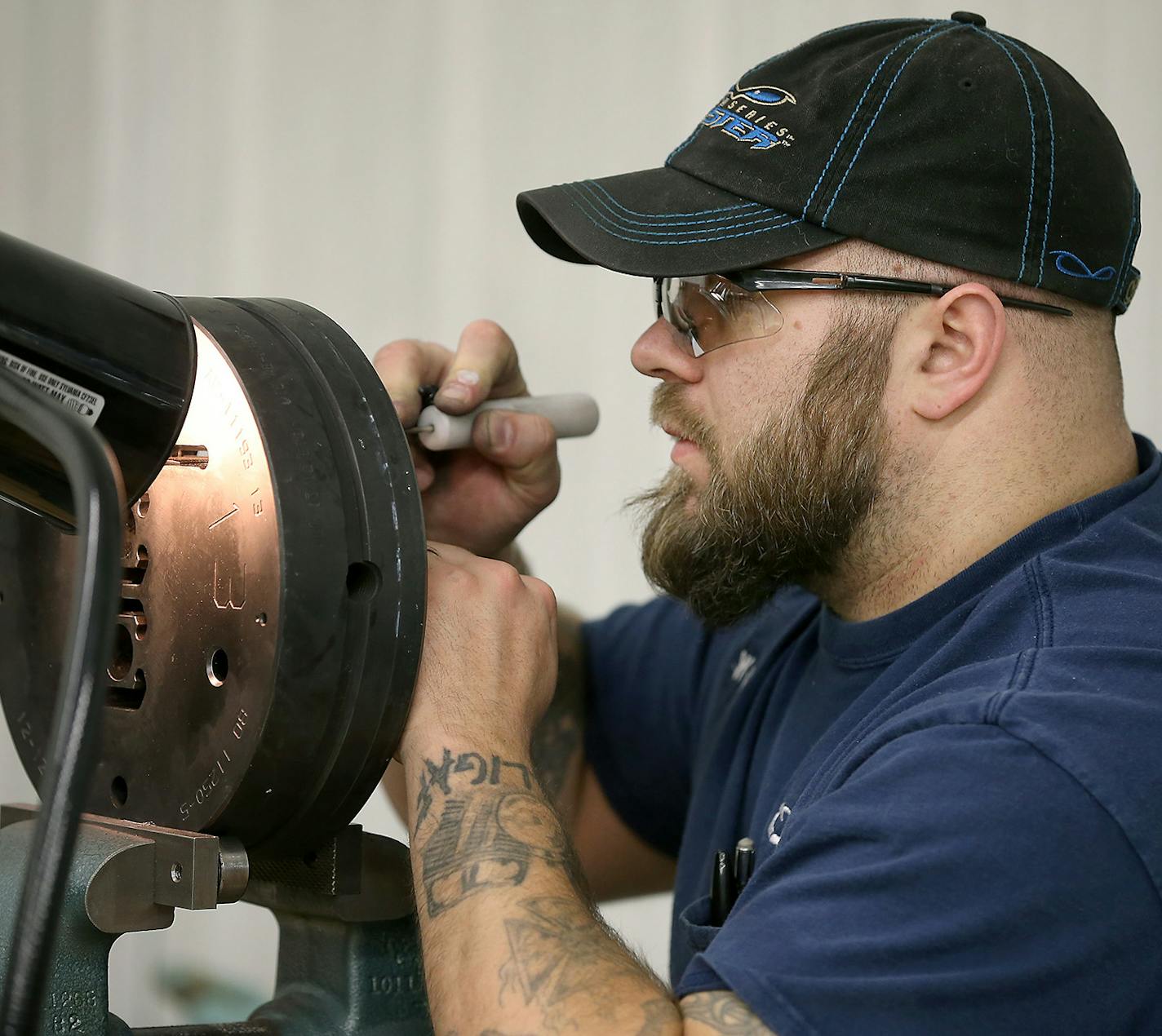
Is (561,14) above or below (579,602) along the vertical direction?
A: above

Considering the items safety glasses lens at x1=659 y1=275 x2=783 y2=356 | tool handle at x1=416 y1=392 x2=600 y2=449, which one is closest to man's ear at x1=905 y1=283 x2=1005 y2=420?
safety glasses lens at x1=659 y1=275 x2=783 y2=356

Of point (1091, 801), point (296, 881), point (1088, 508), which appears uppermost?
point (1088, 508)

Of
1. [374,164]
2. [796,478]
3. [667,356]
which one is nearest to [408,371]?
[667,356]

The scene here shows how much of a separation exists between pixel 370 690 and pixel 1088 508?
1.86 feet

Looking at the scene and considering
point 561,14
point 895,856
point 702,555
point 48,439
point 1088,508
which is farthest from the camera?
point 561,14

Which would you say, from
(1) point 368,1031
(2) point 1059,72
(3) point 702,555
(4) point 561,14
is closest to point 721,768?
(3) point 702,555

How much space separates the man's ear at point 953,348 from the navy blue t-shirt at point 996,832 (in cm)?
12

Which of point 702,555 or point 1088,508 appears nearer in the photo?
point 1088,508

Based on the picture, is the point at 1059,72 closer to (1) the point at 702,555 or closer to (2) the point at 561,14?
(1) the point at 702,555

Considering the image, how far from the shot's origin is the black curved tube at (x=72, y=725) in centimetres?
47

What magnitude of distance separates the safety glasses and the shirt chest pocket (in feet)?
1.52

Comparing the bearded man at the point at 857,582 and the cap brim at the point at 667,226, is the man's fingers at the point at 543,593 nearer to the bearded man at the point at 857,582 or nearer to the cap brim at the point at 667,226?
the bearded man at the point at 857,582

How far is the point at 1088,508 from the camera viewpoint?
101cm

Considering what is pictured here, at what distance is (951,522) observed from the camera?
3.50 ft
